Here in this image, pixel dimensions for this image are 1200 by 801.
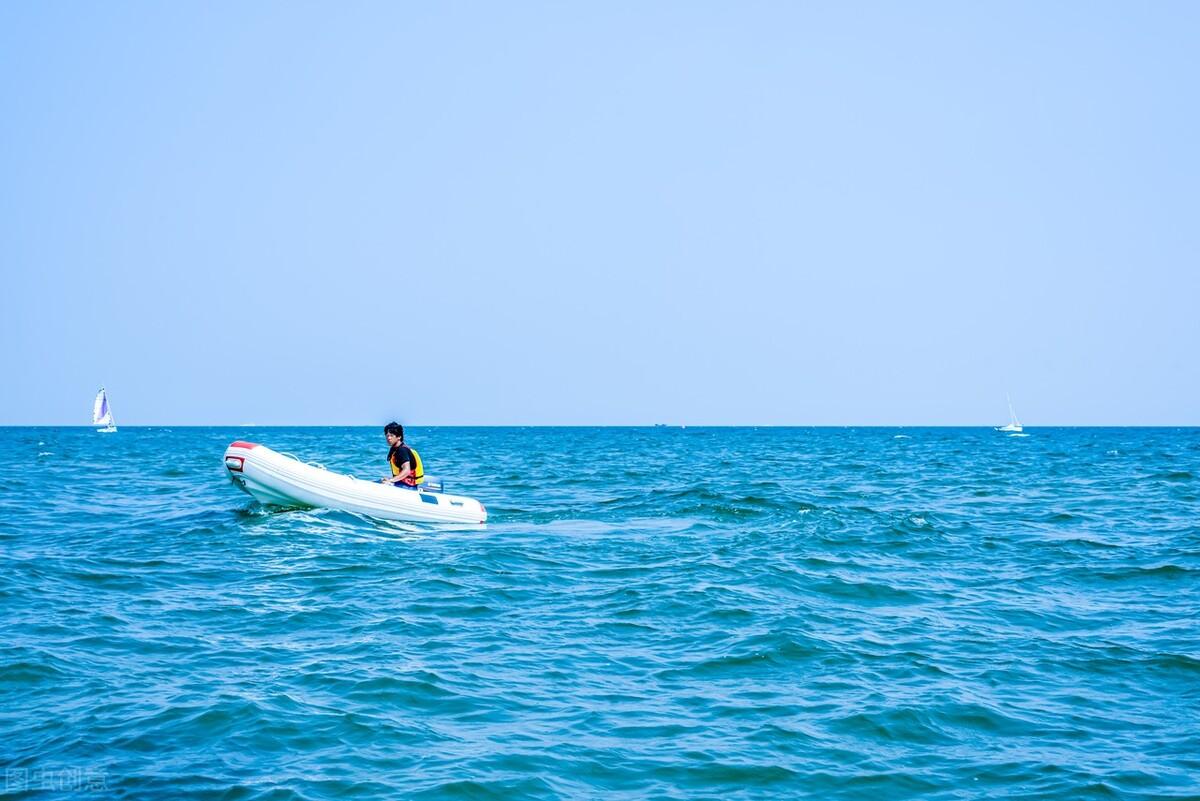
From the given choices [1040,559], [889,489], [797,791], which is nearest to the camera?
[797,791]

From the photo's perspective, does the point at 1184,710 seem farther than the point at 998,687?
No

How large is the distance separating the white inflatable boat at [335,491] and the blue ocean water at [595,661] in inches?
14.7

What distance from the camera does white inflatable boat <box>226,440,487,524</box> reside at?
1761 centimetres

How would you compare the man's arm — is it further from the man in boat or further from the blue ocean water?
the blue ocean water

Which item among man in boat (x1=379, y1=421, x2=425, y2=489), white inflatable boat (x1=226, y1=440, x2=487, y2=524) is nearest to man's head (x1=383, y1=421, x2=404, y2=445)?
man in boat (x1=379, y1=421, x2=425, y2=489)

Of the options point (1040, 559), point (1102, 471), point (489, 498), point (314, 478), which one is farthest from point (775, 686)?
point (1102, 471)

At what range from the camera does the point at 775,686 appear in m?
7.86

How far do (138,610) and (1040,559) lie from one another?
38.3 ft

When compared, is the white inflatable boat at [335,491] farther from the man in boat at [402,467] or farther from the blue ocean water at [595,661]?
the blue ocean water at [595,661]

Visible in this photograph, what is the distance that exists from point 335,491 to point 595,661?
10.3 metres

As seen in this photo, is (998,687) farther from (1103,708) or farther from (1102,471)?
(1102,471)

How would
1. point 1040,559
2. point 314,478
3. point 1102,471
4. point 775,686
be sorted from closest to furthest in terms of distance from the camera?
point 775,686, point 1040,559, point 314,478, point 1102,471

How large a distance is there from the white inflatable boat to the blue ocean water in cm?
37

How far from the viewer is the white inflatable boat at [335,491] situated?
57.8 ft
